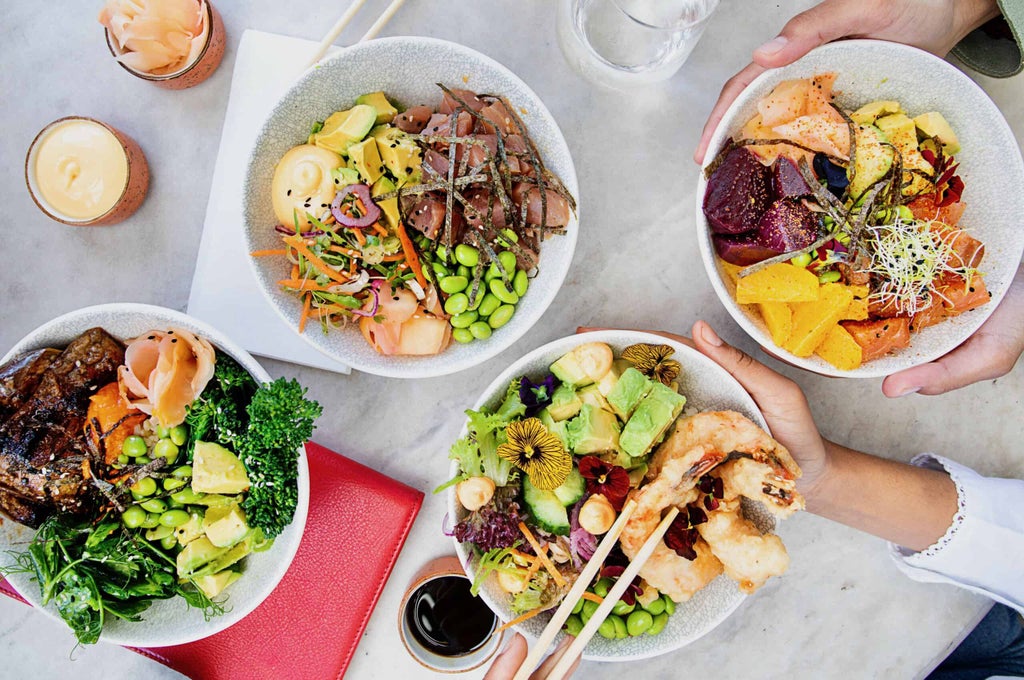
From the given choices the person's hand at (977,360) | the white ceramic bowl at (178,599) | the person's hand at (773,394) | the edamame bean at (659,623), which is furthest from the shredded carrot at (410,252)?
the person's hand at (977,360)

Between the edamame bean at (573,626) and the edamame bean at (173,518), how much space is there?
1091 mm

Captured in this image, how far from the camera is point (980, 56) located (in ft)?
7.68

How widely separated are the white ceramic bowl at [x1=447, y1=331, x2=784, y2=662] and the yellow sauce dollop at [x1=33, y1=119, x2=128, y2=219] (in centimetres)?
135

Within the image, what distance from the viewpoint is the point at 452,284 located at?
6.46 ft

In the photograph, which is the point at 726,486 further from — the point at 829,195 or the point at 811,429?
the point at 829,195

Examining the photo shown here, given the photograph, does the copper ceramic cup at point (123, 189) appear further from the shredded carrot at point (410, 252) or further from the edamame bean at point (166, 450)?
the shredded carrot at point (410, 252)

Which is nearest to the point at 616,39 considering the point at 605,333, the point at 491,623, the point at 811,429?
the point at 605,333

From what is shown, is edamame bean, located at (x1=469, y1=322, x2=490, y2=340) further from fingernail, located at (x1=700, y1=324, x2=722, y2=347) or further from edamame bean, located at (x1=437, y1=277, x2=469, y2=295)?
fingernail, located at (x1=700, y1=324, x2=722, y2=347)

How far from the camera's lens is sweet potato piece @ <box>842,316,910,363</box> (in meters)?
1.99

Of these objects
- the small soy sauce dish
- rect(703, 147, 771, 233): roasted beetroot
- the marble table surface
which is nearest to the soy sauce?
the small soy sauce dish

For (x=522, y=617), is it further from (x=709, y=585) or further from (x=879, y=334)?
(x=879, y=334)

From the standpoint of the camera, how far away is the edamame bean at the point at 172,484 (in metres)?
1.80

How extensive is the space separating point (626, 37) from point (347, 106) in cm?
95

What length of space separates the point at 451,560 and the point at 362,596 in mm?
317
